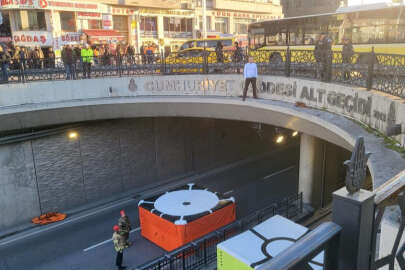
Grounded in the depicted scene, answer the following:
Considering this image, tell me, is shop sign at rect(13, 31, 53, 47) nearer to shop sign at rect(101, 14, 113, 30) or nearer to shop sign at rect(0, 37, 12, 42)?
shop sign at rect(0, 37, 12, 42)

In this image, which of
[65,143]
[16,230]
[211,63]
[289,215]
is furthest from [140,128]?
[289,215]

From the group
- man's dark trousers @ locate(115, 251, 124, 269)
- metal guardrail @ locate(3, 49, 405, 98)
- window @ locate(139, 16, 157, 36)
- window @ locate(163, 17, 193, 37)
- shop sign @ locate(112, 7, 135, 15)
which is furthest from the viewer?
window @ locate(163, 17, 193, 37)

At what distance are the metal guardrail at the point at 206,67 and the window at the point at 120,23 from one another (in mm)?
21542

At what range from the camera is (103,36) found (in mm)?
34719

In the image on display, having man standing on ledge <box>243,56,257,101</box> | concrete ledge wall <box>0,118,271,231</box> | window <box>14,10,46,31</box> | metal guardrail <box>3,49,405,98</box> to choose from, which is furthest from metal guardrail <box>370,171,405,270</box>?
window <box>14,10,46,31</box>

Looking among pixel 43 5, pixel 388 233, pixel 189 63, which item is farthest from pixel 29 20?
pixel 388 233

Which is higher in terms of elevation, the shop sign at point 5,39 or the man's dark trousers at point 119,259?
the shop sign at point 5,39

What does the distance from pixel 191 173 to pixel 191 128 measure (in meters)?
2.71

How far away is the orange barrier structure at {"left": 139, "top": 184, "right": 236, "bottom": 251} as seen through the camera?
12008 mm

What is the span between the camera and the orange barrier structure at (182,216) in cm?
1201

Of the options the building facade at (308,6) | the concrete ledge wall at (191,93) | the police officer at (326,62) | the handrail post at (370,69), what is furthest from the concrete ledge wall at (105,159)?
the building facade at (308,6)

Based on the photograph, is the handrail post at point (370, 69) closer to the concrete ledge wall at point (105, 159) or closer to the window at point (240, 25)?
the concrete ledge wall at point (105, 159)

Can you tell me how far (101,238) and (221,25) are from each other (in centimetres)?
3925

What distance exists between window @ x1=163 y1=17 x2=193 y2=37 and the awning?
677 cm
